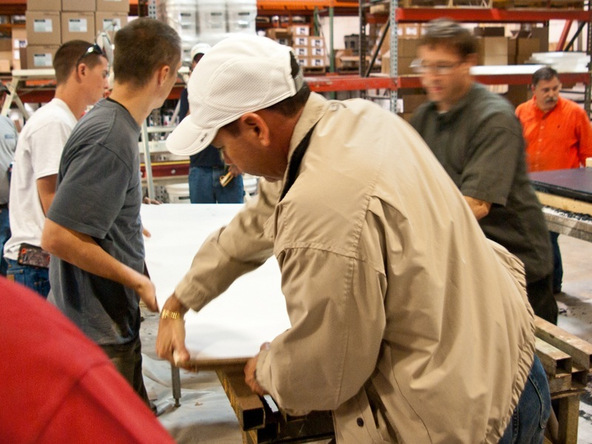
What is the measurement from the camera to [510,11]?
7.24 meters

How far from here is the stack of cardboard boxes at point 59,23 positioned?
6426 millimetres

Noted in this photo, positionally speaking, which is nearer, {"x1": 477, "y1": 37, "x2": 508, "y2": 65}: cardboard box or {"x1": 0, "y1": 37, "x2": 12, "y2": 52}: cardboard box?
{"x1": 477, "y1": 37, "x2": 508, "y2": 65}: cardboard box

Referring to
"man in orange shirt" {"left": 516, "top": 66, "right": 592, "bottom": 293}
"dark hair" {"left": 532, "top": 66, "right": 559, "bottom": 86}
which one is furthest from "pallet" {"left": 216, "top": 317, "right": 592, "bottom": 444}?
"dark hair" {"left": 532, "top": 66, "right": 559, "bottom": 86}

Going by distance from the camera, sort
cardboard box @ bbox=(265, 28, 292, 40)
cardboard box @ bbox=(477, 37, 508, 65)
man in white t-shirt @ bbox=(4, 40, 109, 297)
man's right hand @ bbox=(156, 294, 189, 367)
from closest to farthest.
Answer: man's right hand @ bbox=(156, 294, 189, 367), man in white t-shirt @ bbox=(4, 40, 109, 297), cardboard box @ bbox=(477, 37, 508, 65), cardboard box @ bbox=(265, 28, 292, 40)

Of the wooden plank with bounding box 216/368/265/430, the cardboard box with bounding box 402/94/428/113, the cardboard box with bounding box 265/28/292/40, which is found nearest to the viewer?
the wooden plank with bounding box 216/368/265/430

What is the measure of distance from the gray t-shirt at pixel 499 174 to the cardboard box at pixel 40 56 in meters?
5.16

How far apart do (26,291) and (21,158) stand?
235cm

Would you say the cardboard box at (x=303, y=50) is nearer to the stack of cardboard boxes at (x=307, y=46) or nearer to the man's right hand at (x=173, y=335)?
the stack of cardboard boxes at (x=307, y=46)

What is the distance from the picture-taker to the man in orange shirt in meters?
4.96

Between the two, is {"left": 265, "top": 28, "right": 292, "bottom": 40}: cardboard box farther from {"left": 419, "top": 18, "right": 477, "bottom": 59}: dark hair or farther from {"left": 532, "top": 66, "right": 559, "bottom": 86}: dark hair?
{"left": 419, "top": 18, "right": 477, "bottom": 59}: dark hair

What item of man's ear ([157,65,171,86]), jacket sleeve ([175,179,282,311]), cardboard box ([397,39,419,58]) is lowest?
jacket sleeve ([175,179,282,311])

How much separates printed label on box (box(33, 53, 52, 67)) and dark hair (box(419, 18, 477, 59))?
4.97 m

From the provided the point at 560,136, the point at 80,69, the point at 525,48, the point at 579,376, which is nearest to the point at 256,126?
the point at 579,376

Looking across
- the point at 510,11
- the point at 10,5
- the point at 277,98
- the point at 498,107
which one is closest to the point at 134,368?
the point at 277,98
